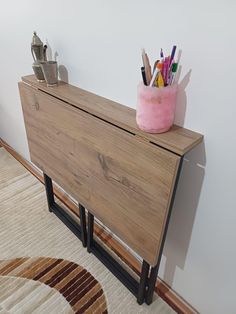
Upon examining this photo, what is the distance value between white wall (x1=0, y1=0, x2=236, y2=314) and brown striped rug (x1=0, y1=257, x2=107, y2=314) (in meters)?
0.37

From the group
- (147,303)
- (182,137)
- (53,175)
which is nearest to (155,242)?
(182,137)

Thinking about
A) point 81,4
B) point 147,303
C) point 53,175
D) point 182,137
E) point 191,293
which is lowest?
point 147,303

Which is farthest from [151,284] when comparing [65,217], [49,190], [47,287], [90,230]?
[49,190]

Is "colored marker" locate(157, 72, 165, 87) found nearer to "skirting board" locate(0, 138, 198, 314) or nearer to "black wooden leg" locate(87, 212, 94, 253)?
"black wooden leg" locate(87, 212, 94, 253)

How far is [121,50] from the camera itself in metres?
0.79

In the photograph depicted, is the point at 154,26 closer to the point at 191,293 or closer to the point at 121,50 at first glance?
the point at 121,50

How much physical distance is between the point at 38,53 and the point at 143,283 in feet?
3.43

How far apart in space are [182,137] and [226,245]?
1.31 feet

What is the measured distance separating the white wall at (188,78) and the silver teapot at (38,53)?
0.20 ft

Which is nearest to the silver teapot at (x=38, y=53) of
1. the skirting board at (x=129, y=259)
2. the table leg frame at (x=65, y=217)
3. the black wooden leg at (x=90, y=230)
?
the table leg frame at (x=65, y=217)

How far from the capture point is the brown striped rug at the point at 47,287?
1.08m

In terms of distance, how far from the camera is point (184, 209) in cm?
88

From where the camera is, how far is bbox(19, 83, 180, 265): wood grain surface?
2.33ft

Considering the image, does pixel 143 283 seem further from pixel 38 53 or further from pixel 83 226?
pixel 38 53
